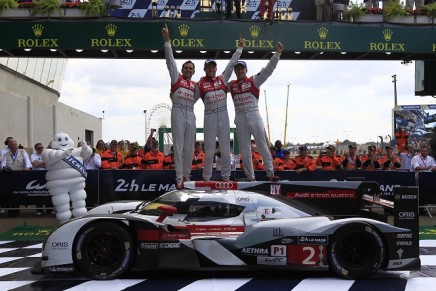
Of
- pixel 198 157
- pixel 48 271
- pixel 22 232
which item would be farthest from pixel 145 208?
pixel 198 157

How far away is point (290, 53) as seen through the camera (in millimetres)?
13555

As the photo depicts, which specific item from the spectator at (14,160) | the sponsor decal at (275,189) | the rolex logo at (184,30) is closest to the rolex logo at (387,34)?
the rolex logo at (184,30)

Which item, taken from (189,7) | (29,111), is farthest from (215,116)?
(29,111)

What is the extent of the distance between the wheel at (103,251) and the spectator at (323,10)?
8.84 metres

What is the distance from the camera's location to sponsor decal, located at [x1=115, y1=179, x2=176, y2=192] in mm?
12375

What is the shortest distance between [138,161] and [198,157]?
1393mm

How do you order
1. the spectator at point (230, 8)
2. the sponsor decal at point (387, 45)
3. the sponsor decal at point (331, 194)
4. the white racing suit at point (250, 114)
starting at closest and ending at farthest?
the sponsor decal at point (331, 194), the white racing suit at point (250, 114), the sponsor decal at point (387, 45), the spectator at point (230, 8)

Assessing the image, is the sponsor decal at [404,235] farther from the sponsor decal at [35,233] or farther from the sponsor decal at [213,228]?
the sponsor decal at [35,233]

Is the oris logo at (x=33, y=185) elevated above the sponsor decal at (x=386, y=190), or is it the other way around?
the oris logo at (x=33, y=185)

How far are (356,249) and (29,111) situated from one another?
26.7 m

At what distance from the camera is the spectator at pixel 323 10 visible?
13.6 meters

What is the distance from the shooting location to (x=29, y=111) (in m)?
30.7

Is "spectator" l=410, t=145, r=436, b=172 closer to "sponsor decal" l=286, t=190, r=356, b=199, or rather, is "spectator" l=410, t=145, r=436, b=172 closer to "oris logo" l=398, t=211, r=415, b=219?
"sponsor decal" l=286, t=190, r=356, b=199

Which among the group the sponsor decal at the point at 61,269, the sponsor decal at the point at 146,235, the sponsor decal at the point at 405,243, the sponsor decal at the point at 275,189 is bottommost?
the sponsor decal at the point at 61,269
